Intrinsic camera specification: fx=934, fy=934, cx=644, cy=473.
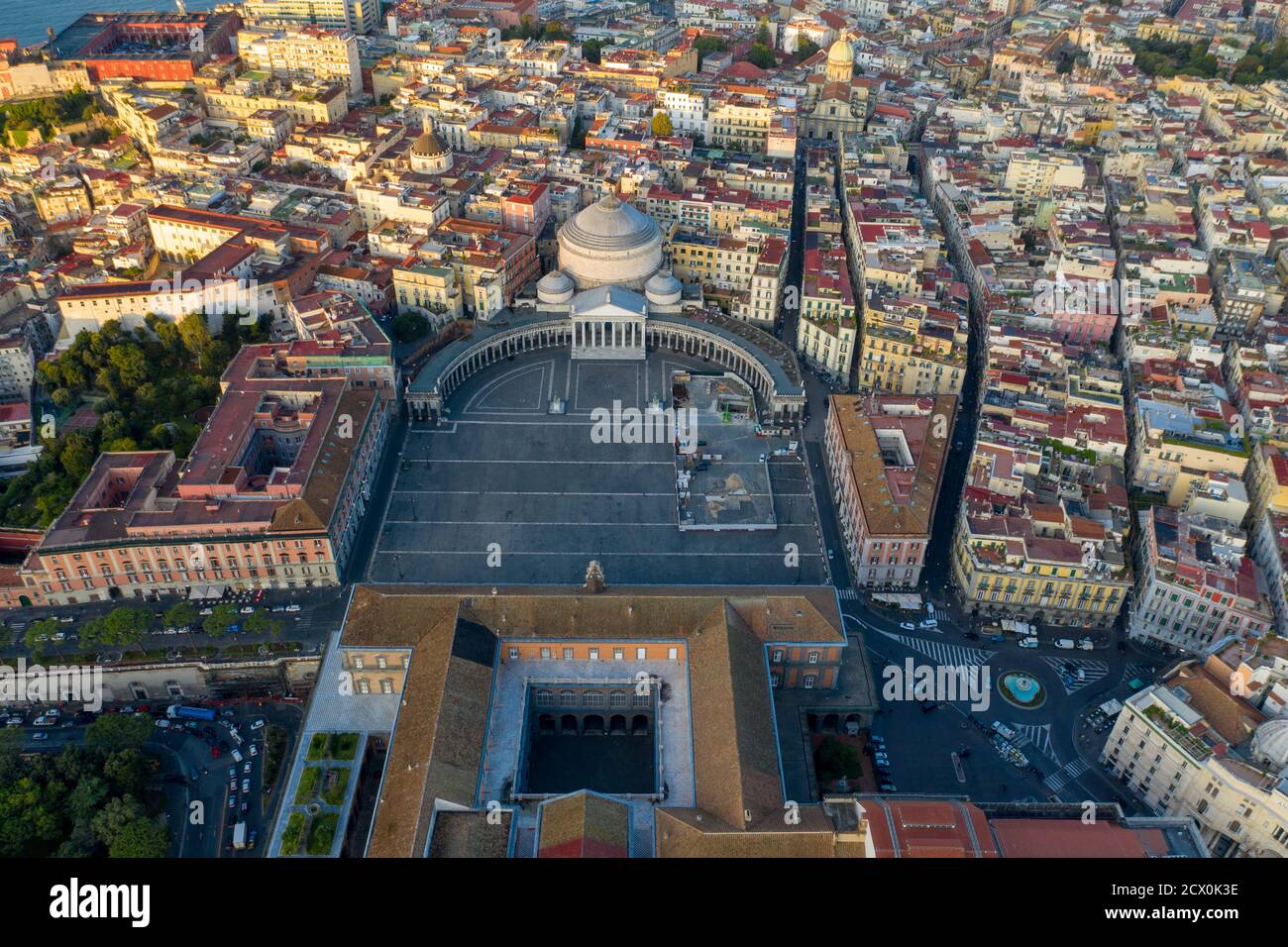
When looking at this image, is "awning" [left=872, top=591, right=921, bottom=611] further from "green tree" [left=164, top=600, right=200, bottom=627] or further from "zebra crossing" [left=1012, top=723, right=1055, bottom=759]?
"green tree" [left=164, top=600, right=200, bottom=627]

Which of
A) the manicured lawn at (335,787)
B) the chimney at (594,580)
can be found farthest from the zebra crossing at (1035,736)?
the manicured lawn at (335,787)

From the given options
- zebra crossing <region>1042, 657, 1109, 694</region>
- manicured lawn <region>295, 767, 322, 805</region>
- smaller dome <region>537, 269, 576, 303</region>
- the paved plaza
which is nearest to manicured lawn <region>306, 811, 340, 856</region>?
manicured lawn <region>295, 767, 322, 805</region>

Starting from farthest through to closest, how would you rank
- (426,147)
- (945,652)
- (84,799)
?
(426,147)
(945,652)
(84,799)

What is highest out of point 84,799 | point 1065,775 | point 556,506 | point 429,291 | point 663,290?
point 663,290

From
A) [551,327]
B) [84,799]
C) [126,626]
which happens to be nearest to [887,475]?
[551,327]

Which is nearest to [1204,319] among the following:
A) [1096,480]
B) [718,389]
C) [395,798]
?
[1096,480]

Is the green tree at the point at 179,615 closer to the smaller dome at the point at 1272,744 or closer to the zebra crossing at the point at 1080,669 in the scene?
the zebra crossing at the point at 1080,669

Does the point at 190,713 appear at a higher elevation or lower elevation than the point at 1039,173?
lower

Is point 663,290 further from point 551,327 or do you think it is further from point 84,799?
point 84,799
